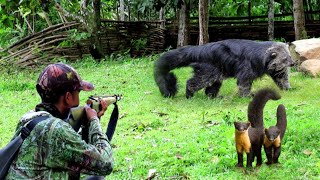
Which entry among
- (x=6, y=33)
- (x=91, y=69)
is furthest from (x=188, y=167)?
(x=6, y=33)

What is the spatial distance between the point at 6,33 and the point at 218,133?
16.0 metres

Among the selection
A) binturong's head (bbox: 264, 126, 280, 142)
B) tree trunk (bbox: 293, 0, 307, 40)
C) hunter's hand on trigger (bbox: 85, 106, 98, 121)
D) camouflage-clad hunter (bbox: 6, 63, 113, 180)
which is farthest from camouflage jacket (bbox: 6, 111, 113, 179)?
tree trunk (bbox: 293, 0, 307, 40)

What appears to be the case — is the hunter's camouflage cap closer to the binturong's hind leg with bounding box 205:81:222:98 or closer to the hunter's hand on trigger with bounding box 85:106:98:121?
the hunter's hand on trigger with bounding box 85:106:98:121

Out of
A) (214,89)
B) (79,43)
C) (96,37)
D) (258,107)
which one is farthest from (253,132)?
(79,43)

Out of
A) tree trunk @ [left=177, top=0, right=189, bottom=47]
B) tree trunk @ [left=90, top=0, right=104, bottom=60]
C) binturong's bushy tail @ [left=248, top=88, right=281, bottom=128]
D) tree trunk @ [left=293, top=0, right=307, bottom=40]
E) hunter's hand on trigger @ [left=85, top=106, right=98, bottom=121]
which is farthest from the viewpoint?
tree trunk @ [left=90, top=0, right=104, bottom=60]

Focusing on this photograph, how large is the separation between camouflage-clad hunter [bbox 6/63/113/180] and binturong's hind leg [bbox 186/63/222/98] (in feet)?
20.9

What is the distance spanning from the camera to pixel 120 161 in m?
5.64

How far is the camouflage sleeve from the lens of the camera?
10.0 feet

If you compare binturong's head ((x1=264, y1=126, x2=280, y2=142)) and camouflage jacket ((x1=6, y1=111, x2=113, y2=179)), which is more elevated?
camouflage jacket ((x1=6, y1=111, x2=113, y2=179))

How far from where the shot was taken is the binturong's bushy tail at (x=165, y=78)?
980cm

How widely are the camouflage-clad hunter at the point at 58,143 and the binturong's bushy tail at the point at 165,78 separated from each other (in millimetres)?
6485

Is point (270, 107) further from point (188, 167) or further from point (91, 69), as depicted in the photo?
point (91, 69)

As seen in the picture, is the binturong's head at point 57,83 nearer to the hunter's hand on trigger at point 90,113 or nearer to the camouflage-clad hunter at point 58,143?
the camouflage-clad hunter at point 58,143

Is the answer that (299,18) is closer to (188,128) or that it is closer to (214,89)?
(214,89)
